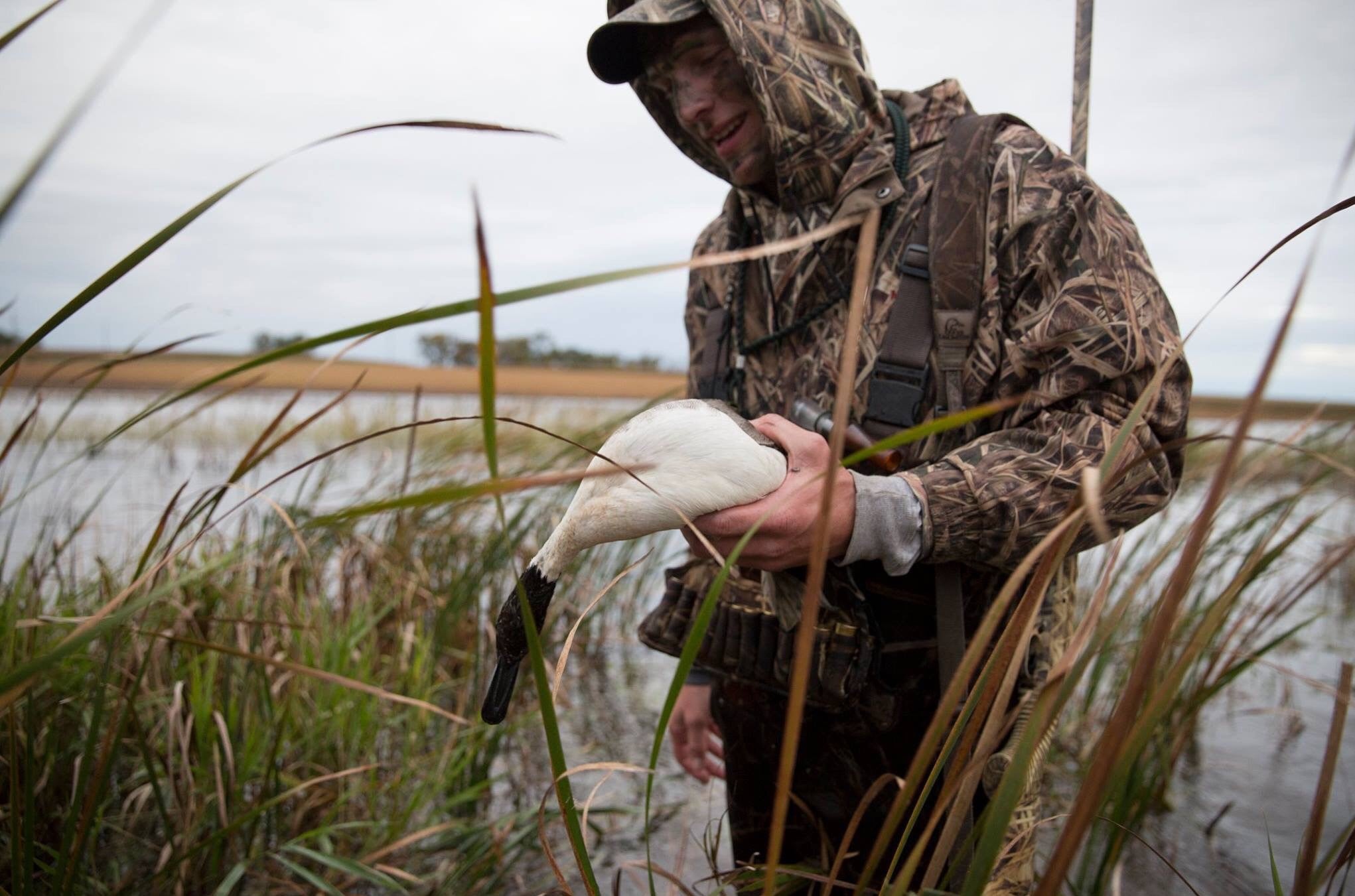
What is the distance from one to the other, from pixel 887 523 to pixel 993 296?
566 millimetres

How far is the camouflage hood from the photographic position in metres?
2.11

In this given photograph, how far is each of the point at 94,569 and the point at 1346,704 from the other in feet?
14.3

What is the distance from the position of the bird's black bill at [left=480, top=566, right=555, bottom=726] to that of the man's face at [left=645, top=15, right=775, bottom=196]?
1.29 meters

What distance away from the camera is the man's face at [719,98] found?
2.29 meters

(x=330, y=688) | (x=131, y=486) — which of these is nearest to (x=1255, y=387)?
(x=330, y=688)

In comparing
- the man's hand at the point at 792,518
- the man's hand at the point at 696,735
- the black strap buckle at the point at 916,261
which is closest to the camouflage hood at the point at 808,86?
the black strap buckle at the point at 916,261

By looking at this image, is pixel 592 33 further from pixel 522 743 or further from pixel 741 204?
pixel 522 743

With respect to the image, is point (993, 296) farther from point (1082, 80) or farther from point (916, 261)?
point (1082, 80)

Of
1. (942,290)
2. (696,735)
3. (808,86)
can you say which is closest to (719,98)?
(808,86)

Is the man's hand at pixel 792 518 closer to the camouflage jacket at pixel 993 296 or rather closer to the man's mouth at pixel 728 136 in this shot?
the camouflage jacket at pixel 993 296

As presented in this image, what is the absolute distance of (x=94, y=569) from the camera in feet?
12.2

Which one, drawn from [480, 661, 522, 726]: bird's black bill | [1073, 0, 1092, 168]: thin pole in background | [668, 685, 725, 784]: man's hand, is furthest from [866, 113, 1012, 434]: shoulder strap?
[668, 685, 725, 784]: man's hand

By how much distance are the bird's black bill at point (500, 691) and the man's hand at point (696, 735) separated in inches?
40.9

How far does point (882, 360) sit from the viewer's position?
192 cm
